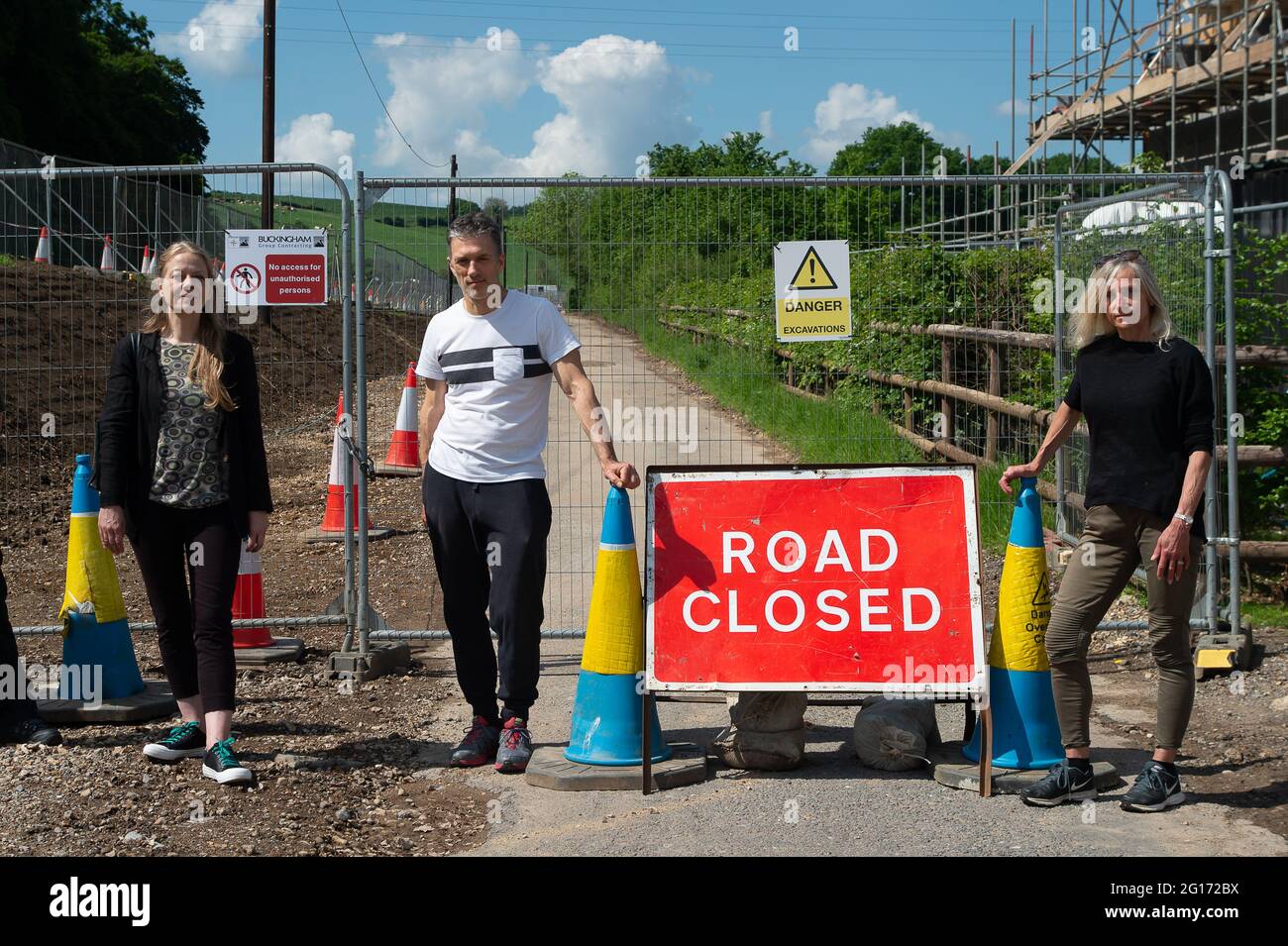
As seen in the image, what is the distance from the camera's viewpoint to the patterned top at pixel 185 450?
561 cm

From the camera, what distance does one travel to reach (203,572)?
563 cm

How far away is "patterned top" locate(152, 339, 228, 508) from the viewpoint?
5.61 metres

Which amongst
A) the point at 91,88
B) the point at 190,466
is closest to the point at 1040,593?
the point at 190,466

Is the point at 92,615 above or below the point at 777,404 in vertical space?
below

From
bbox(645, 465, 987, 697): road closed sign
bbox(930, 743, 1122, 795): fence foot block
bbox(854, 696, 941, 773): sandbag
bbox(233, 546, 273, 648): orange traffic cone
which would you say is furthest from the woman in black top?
bbox(233, 546, 273, 648): orange traffic cone

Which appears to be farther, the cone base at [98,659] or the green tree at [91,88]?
the green tree at [91,88]

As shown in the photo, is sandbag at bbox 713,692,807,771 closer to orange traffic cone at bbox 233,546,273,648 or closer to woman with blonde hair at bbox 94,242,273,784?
woman with blonde hair at bbox 94,242,273,784

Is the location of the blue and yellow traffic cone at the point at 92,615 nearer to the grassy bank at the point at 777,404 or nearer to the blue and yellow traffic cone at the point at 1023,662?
the grassy bank at the point at 777,404

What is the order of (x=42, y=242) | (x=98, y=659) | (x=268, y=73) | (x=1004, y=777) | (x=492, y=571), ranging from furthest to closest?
(x=268, y=73), (x=42, y=242), (x=98, y=659), (x=492, y=571), (x=1004, y=777)

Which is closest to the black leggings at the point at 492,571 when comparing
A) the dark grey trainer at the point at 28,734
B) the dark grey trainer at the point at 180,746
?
the dark grey trainer at the point at 180,746

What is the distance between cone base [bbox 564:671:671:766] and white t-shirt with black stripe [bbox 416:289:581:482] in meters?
0.95

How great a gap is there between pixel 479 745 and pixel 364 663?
5.32 ft

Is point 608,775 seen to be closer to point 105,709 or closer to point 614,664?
point 614,664

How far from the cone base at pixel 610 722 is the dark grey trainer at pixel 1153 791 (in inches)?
75.0
